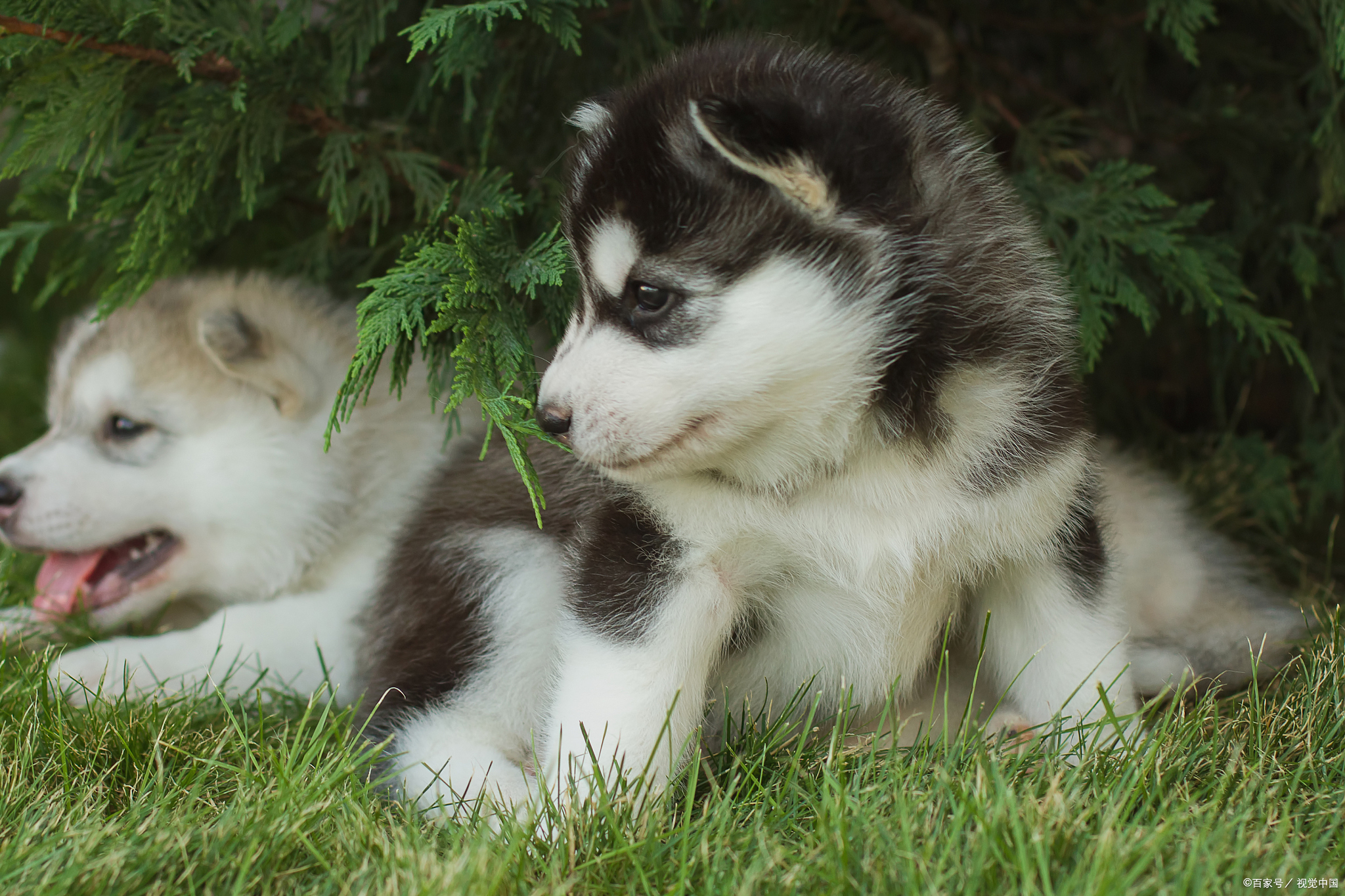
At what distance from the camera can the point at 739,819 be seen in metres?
2.08

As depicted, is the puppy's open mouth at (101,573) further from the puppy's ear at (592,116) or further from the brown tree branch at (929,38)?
the brown tree branch at (929,38)

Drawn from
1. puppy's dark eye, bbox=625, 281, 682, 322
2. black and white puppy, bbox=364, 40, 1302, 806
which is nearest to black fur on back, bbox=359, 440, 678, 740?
black and white puppy, bbox=364, 40, 1302, 806

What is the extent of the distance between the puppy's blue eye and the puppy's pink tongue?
2.21 m

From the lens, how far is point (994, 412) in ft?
7.25

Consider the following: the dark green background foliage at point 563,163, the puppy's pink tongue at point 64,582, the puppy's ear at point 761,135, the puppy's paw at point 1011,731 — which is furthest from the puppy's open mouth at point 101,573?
the puppy's paw at point 1011,731

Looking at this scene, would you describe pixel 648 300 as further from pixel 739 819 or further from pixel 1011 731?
pixel 1011 731

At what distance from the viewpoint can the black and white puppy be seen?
2.02 metres

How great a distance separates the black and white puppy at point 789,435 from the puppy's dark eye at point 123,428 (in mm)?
1386

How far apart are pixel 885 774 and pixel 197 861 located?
47.2 inches

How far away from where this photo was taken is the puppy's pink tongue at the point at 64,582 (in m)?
3.35

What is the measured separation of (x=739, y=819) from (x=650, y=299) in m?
0.98

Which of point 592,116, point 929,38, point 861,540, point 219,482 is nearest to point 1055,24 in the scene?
point 929,38

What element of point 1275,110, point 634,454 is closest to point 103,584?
point 634,454

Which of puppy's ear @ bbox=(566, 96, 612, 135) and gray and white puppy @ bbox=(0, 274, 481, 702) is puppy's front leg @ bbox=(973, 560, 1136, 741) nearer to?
puppy's ear @ bbox=(566, 96, 612, 135)
